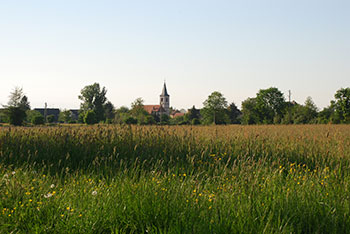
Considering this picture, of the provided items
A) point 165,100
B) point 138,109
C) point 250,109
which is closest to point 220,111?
point 250,109

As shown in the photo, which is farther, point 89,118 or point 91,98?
point 91,98

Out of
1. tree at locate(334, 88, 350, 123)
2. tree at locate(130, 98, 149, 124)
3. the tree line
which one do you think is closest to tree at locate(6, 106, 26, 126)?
the tree line

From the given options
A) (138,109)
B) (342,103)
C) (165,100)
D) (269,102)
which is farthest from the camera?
(165,100)

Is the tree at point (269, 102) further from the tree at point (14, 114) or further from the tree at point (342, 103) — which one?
the tree at point (14, 114)

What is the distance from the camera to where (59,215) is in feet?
11.7

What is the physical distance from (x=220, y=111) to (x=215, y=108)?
45.2 inches

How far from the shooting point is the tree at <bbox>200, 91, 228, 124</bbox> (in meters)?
61.8

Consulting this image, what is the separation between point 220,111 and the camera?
6206cm

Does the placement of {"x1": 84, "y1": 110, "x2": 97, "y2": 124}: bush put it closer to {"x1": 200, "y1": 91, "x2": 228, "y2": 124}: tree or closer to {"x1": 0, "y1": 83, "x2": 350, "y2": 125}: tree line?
{"x1": 0, "y1": 83, "x2": 350, "y2": 125}: tree line

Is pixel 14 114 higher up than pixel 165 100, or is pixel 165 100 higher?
pixel 165 100

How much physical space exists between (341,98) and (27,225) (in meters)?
53.3

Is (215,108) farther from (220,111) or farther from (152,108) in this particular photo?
(152,108)

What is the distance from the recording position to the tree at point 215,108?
203 feet

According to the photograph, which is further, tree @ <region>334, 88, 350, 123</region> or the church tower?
the church tower
